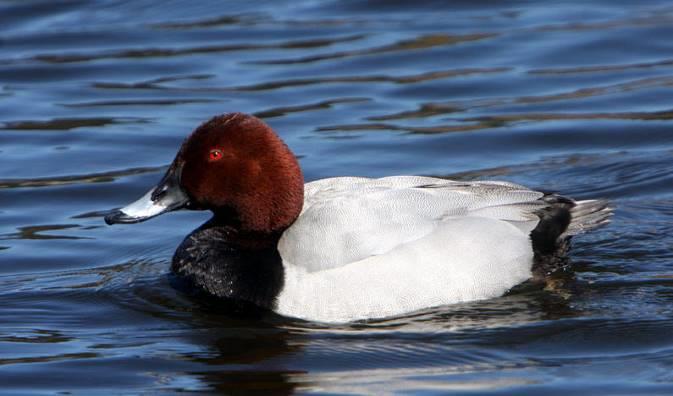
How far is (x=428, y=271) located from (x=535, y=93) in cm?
482

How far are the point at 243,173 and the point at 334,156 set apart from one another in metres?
2.91

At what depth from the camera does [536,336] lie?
19.9ft

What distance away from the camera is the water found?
579 cm

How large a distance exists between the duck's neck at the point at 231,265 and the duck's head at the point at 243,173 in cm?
11

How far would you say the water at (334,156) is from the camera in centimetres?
579

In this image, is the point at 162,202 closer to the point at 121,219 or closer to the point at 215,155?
the point at 121,219

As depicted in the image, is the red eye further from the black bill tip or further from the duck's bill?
the black bill tip

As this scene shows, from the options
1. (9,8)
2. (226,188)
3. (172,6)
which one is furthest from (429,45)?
(226,188)

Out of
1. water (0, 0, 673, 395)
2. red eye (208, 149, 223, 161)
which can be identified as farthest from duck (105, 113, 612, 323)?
water (0, 0, 673, 395)

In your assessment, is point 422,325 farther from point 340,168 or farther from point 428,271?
point 340,168

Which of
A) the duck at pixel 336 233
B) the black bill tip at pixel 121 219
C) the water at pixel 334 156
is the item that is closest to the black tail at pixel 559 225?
the duck at pixel 336 233

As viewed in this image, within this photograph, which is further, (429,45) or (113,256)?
(429,45)

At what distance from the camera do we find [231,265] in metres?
6.54

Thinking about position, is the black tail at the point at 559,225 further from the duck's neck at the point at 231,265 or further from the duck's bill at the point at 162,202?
the duck's bill at the point at 162,202
